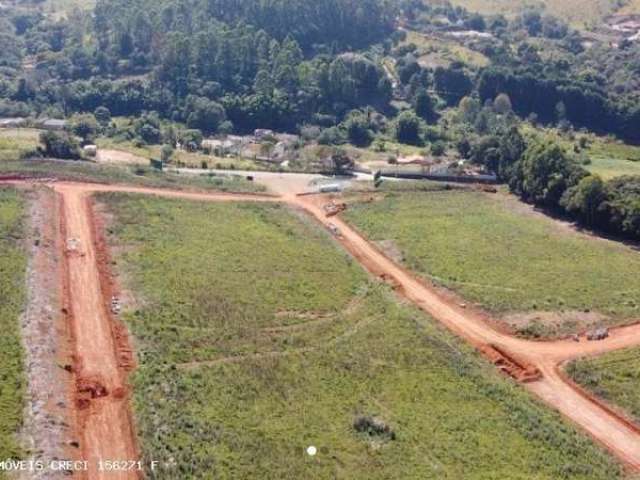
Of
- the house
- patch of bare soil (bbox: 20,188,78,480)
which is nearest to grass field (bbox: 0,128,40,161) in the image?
the house

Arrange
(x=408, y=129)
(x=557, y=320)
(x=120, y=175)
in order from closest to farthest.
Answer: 1. (x=557, y=320)
2. (x=120, y=175)
3. (x=408, y=129)

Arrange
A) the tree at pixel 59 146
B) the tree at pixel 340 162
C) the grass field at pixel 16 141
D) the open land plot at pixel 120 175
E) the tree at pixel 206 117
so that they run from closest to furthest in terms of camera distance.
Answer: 1. the open land plot at pixel 120 175
2. the grass field at pixel 16 141
3. the tree at pixel 59 146
4. the tree at pixel 340 162
5. the tree at pixel 206 117

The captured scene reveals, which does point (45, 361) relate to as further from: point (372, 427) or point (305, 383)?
point (372, 427)

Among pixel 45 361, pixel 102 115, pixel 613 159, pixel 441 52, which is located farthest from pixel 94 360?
pixel 441 52

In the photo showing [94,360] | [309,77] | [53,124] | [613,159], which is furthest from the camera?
[309,77]

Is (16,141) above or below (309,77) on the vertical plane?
below

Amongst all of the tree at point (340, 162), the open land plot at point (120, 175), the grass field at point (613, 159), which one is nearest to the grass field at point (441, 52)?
the grass field at point (613, 159)

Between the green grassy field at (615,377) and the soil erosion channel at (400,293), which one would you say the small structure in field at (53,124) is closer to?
the soil erosion channel at (400,293)
